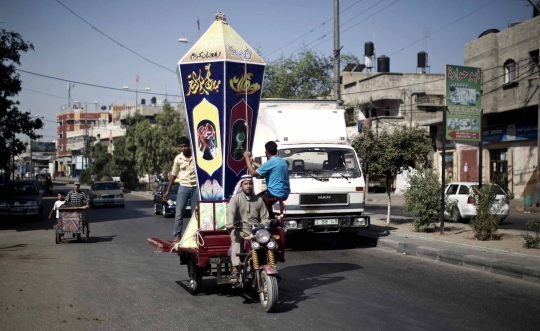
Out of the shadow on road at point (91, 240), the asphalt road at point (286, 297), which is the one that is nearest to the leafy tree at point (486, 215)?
the asphalt road at point (286, 297)

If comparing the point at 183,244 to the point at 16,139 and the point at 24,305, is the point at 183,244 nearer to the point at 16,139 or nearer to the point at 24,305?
the point at 24,305

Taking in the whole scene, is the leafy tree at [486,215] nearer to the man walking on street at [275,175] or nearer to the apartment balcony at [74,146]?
the man walking on street at [275,175]

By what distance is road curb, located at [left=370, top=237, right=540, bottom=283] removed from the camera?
926cm

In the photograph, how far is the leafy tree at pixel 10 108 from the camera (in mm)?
24500

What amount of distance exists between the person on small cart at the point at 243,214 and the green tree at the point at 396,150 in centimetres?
983

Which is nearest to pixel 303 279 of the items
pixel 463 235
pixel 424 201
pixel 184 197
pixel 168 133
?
pixel 184 197

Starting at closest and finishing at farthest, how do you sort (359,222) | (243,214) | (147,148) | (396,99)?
(243,214)
(359,222)
(396,99)
(147,148)

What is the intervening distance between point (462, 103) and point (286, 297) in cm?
946

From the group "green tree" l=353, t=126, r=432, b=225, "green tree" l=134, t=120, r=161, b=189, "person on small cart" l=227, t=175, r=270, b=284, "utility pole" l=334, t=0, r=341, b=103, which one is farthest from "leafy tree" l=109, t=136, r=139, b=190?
"person on small cart" l=227, t=175, r=270, b=284

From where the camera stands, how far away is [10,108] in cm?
2616

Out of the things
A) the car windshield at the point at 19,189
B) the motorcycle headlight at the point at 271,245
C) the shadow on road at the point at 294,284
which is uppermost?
the car windshield at the point at 19,189

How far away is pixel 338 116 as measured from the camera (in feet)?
47.4

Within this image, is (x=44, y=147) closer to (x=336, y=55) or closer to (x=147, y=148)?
(x=147, y=148)

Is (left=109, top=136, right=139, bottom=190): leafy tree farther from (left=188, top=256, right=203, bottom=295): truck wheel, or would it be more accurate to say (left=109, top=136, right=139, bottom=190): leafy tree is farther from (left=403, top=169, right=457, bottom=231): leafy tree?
(left=188, top=256, right=203, bottom=295): truck wheel
